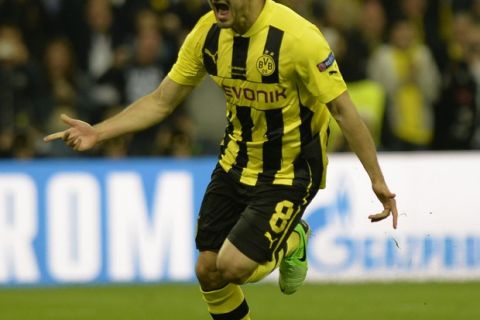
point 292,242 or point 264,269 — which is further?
point 292,242

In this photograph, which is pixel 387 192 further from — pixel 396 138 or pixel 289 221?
pixel 396 138

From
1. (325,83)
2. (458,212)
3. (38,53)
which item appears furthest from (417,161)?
(325,83)

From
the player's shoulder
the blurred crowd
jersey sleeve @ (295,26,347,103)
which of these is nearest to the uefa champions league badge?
jersey sleeve @ (295,26,347,103)

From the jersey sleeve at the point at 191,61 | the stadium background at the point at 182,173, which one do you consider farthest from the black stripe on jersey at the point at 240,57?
the stadium background at the point at 182,173

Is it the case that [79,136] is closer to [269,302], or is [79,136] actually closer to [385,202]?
[385,202]

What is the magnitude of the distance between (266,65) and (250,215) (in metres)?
0.88

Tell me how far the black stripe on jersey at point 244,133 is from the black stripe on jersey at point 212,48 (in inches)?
10.8

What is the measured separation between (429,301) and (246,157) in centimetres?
354

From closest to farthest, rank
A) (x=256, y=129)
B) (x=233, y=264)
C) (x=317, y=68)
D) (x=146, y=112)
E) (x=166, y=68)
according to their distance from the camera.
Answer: (x=317, y=68) < (x=233, y=264) < (x=256, y=129) < (x=146, y=112) < (x=166, y=68)

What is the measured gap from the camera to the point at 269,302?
11.1 m

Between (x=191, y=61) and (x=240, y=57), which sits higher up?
(x=240, y=57)

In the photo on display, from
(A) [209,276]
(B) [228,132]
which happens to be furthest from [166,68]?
(A) [209,276]

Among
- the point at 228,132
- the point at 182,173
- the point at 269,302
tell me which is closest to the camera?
the point at 228,132

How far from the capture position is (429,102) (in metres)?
14.4
